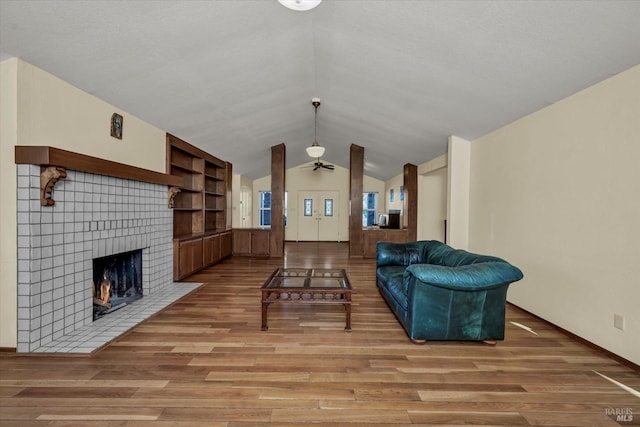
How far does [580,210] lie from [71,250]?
4.66m

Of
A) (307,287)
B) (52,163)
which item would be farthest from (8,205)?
(307,287)

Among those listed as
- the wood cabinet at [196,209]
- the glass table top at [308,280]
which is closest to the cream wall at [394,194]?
the wood cabinet at [196,209]

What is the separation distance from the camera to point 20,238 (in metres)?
2.43

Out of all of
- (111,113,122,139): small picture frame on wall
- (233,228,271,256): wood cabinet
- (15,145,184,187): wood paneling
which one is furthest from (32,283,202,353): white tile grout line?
(233,228,271,256): wood cabinet

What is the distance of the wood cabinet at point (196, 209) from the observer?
16.6 feet

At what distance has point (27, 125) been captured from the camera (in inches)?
97.3

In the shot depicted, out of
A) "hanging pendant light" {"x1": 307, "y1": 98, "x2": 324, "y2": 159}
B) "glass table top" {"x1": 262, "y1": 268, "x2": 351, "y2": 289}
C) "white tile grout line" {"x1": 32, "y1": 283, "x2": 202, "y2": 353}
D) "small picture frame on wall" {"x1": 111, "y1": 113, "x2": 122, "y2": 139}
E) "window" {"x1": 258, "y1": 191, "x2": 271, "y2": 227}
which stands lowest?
"white tile grout line" {"x1": 32, "y1": 283, "x2": 202, "y2": 353}

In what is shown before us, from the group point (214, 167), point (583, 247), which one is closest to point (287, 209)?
point (214, 167)

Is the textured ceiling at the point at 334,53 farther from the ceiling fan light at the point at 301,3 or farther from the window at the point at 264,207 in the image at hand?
the window at the point at 264,207

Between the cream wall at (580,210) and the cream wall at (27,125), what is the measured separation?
15.4 feet

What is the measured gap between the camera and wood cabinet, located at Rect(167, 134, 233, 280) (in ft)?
16.6

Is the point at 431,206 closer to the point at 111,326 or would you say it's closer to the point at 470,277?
the point at 470,277

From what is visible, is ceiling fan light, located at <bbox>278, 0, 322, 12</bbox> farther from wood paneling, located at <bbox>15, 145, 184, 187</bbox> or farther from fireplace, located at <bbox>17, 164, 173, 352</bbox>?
fireplace, located at <bbox>17, 164, 173, 352</bbox>

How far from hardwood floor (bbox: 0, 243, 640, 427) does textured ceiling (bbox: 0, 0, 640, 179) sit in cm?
238
